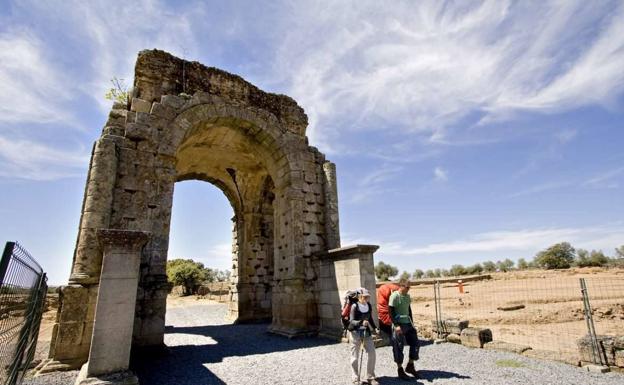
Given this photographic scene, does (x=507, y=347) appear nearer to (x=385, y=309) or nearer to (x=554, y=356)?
(x=554, y=356)

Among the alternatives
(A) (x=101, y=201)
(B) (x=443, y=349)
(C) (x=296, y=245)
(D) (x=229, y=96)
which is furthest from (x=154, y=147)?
(B) (x=443, y=349)

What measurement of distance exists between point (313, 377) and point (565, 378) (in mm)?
3644

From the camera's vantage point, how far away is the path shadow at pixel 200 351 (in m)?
5.24

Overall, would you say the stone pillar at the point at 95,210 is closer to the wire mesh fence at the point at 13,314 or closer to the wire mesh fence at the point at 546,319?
the wire mesh fence at the point at 13,314

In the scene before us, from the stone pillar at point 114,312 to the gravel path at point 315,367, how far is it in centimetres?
94

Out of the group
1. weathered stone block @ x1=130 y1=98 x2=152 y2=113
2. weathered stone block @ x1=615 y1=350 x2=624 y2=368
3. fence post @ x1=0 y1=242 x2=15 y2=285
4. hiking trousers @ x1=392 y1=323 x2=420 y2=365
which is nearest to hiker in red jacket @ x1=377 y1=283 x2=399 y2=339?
hiking trousers @ x1=392 y1=323 x2=420 y2=365

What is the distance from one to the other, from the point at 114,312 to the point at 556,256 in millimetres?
53279

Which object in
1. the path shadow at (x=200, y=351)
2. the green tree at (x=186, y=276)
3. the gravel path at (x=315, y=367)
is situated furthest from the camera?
the green tree at (x=186, y=276)

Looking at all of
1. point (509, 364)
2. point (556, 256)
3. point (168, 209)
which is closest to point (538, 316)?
point (509, 364)

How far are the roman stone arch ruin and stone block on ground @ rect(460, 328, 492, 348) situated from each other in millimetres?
2261

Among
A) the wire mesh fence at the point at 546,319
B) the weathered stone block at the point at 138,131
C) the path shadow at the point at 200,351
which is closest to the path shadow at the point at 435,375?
the wire mesh fence at the point at 546,319

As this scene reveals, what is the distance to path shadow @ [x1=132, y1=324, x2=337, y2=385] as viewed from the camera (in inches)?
206

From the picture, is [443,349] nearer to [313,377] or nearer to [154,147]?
[313,377]

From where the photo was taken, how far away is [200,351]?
285 inches
